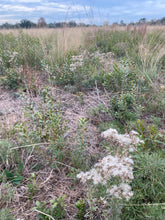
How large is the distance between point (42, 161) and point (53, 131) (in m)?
0.39

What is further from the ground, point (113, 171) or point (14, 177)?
point (113, 171)

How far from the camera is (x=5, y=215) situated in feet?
4.50

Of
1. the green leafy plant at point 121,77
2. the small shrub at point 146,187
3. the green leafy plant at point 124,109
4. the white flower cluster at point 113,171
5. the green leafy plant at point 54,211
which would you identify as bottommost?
the green leafy plant at point 54,211

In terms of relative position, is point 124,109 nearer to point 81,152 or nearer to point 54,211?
point 81,152

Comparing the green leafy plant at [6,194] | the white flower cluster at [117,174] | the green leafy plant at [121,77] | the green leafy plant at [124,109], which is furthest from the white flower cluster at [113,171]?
the green leafy plant at [121,77]

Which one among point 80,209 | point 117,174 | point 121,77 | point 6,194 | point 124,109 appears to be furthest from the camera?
point 121,77

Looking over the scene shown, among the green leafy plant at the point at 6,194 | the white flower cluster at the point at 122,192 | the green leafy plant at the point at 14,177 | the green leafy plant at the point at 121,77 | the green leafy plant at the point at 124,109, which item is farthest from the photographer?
the green leafy plant at the point at 121,77

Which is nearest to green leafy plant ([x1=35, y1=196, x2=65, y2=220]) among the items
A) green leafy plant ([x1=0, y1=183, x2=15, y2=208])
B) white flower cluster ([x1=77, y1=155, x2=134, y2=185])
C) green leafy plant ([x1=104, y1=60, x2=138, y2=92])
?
green leafy plant ([x1=0, y1=183, x2=15, y2=208])

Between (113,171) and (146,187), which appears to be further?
(146,187)

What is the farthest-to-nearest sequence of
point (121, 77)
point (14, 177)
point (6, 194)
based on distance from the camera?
point (121, 77), point (14, 177), point (6, 194)

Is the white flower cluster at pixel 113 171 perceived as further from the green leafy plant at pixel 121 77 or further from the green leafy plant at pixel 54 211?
the green leafy plant at pixel 121 77

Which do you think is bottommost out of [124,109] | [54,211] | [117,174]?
[54,211]

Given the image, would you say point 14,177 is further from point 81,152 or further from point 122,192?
point 122,192

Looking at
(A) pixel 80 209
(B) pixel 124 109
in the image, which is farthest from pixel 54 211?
(B) pixel 124 109
